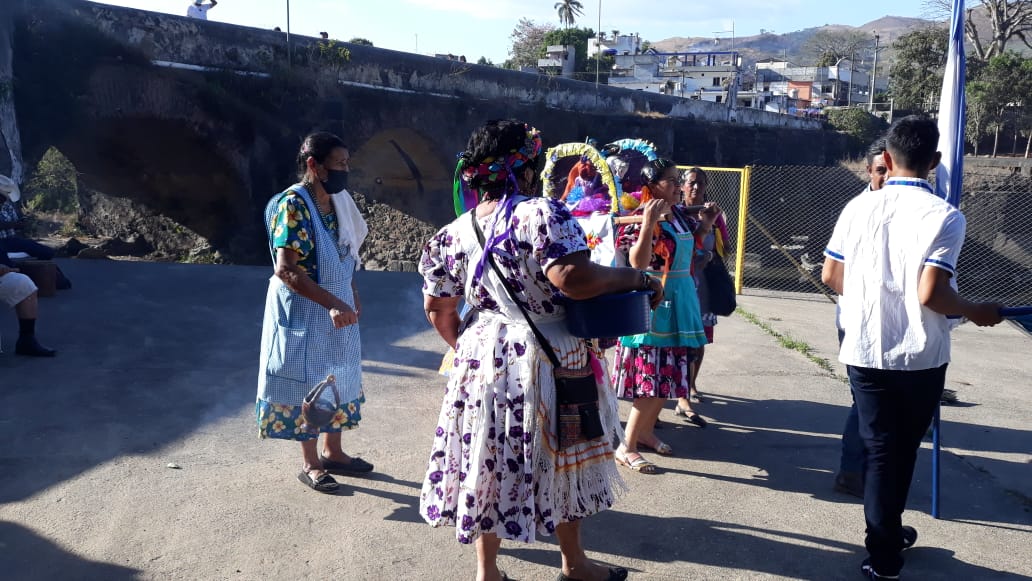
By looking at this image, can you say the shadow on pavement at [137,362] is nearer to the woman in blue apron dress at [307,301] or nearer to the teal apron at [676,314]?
the woman in blue apron dress at [307,301]

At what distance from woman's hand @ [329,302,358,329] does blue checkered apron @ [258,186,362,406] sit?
0.13 metres

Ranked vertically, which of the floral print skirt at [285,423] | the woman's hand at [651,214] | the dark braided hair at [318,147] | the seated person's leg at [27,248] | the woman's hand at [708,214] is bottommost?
the floral print skirt at [285,423]

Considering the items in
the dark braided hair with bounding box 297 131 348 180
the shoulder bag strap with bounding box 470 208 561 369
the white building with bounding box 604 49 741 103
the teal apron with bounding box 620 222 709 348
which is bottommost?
the teal apron with bounding box 620 222 709 348

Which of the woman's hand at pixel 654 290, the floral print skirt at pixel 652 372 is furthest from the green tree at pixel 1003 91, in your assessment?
the woman's hand at pixel 654 290

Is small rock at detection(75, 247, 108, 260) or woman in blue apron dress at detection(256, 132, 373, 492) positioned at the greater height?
woman in blue apron dress at detection(256, 132, 373, 492)

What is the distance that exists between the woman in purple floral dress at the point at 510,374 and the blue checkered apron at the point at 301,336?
1.07m

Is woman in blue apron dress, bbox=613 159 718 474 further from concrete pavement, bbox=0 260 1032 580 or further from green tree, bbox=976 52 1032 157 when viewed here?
green tree, bbox=976 52 1032 157

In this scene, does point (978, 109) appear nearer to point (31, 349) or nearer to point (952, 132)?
point (952, 132)

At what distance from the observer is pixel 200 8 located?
14.9 m

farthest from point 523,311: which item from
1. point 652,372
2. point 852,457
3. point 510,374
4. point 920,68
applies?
point 920,68

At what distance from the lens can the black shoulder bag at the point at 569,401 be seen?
2.64 m

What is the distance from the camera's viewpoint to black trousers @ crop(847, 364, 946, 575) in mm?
2893

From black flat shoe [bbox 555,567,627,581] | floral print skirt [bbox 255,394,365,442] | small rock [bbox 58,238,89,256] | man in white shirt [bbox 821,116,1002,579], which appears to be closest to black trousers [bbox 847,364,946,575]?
man in white shirt [bbox 821,116,1002,579]

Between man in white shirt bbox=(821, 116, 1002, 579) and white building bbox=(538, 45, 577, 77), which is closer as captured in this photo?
man in white shirt bbox=(821, 116, 1002, 579)
